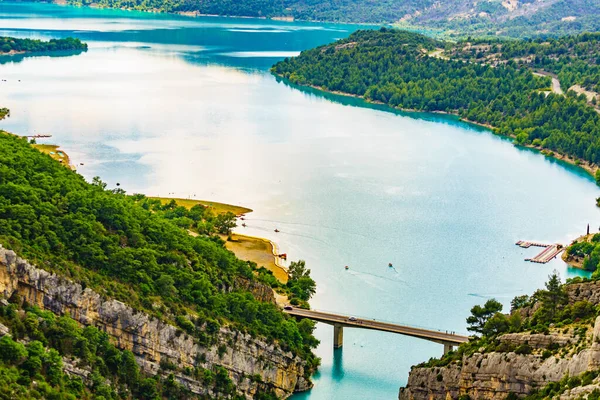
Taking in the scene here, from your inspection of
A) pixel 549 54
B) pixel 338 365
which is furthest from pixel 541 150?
pixel 338 365

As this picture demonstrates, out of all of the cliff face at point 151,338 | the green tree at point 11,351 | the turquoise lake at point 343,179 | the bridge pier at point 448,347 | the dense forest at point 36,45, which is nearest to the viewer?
the green tree at point 11,351

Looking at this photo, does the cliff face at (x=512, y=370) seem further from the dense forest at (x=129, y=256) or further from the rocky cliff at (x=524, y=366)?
the dense forest at (x=129, y=256)

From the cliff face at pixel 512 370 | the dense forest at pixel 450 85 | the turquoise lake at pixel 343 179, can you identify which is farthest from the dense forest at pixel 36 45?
the cliff face at pixel 512 370

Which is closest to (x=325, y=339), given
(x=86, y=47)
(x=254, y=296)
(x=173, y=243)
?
(x=254, y=296)

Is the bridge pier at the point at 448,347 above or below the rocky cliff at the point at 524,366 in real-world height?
below

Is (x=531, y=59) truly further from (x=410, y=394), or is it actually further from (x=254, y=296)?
(x=410, y=394)

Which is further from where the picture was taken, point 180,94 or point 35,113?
point 180,94
